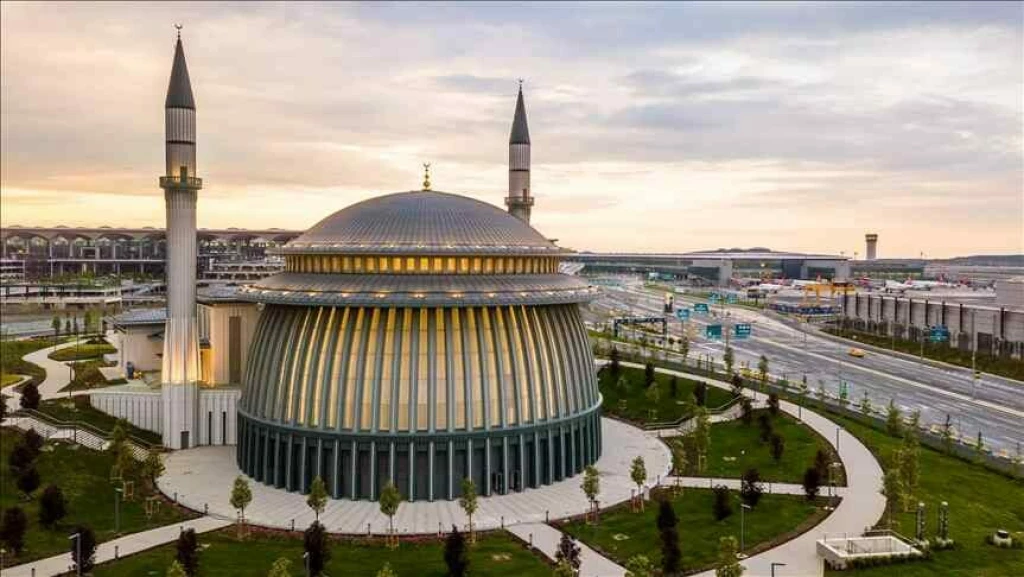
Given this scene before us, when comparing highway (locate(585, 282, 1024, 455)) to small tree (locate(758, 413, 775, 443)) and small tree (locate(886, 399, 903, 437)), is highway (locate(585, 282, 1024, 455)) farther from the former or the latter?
small tree (locate(758, 413, 775, 443))

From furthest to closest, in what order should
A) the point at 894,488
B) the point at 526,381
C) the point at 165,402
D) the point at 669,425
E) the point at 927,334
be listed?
the point at 927,334 < the point at 669,425 < the point at 165,402 < the point at 526,381 < the point at 894,488

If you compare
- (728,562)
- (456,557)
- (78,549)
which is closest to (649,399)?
(728,562)

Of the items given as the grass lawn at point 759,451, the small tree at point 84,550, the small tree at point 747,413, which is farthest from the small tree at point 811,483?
the small tree at point 84,550

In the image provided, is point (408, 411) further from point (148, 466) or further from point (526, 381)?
point (148, 466)

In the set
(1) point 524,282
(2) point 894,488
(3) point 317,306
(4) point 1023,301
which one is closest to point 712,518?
(2) point 894,488

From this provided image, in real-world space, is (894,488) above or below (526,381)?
below
